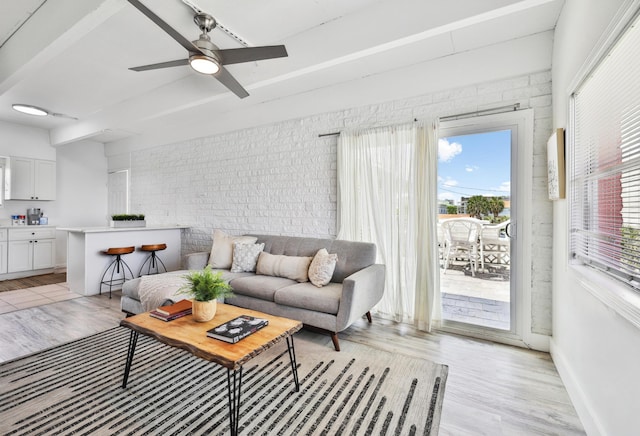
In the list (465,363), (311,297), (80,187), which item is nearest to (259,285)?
(311,297)

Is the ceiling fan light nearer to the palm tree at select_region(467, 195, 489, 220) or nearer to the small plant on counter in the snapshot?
the palm tree at select_region(467, 195, 489, 220)

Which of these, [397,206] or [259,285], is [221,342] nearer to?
[259,285]

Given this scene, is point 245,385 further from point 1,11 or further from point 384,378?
point 1,11

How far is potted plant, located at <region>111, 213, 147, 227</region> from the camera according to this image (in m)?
4.60

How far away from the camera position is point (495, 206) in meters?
2.81

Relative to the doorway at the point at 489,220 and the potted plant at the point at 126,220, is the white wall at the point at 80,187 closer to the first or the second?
the potted plant at the point at 126,220

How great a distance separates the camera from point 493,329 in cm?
278

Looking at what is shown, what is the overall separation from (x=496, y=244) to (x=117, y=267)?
4894 mm

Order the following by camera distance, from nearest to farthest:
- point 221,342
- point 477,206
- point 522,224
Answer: point 221,342
point 522,224
point 477,206

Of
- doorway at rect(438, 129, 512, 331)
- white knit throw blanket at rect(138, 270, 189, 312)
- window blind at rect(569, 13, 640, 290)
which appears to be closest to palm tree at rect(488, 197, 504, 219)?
doorway at rect(438, 129, 512, 331)

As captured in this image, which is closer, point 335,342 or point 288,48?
point 335,342

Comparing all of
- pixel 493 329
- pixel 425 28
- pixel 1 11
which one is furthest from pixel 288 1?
pixel 493 329

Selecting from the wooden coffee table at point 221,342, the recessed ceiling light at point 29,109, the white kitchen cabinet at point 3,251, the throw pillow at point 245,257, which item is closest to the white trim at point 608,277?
the wooden coffee table at point 221,342

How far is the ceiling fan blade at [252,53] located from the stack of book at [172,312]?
6.26ft
